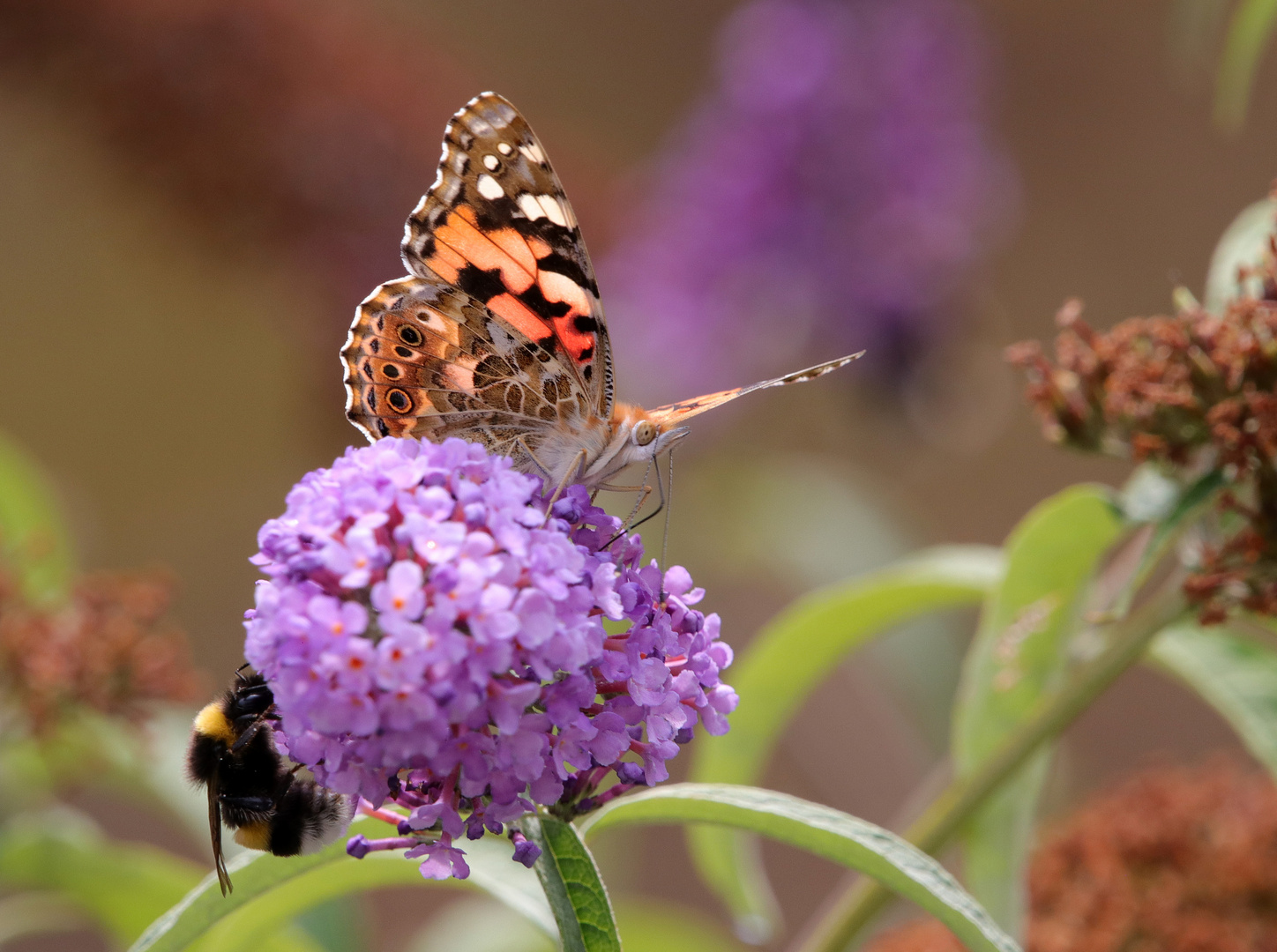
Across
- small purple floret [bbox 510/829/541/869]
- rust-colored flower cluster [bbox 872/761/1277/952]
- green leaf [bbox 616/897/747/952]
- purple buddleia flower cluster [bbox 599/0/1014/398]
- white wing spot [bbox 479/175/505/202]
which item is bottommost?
rust-colored flower cluster [bbox 872/761/1277/952]

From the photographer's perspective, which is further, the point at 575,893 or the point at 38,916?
the point at 38,916

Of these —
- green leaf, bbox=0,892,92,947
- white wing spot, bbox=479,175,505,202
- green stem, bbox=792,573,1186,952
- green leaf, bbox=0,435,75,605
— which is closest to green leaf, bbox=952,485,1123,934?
green stem, bbox=792,573,1186,952

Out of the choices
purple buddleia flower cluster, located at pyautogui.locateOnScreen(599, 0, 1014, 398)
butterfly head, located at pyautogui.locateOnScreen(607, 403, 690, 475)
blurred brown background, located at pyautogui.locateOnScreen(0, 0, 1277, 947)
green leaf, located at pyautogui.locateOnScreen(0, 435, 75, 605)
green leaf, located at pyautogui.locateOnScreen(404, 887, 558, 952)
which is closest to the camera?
butterfly head, located at pyautogui.locateOnScreen(607, 403, 690, 475)

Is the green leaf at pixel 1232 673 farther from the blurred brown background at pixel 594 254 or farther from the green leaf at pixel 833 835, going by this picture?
the blurred brown background at pixel 594 254

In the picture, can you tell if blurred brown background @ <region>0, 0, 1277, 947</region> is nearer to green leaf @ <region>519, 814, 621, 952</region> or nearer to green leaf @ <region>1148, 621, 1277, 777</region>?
green leaf @ <region>1148, 621, 1277, 777</region>

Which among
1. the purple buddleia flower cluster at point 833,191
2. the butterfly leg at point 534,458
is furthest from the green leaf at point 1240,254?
the purple buddleia flower cluster at point 833,191

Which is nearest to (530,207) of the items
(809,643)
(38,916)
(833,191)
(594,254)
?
→ (809,643)

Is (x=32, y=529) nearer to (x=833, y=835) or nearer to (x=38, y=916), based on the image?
(x=38, y=916)
